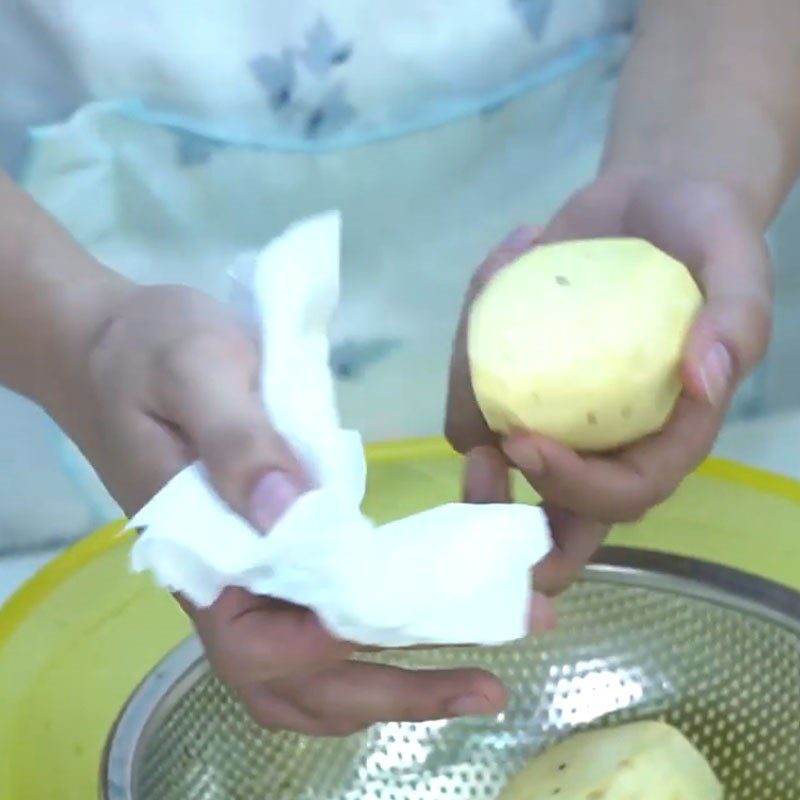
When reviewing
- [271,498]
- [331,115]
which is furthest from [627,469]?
[331,115]

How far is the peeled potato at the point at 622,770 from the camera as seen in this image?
440mm

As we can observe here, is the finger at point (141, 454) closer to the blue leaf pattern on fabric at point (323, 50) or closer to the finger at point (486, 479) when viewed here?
the finger at point (486, 479)

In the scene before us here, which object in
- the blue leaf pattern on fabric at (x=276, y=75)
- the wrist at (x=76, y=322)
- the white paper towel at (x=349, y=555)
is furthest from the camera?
the blue leaf pattern on fabric at (x=276, y=75)

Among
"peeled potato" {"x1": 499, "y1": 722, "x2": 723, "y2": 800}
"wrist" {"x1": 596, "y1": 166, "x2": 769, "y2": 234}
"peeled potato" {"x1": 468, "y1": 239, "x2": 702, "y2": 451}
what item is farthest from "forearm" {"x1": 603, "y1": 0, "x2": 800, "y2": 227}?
"peeled potato" {"x1": 499, "y1": 722, "x2": 723, "y2": 800}

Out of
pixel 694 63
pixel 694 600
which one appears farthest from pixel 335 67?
pixel 694 600

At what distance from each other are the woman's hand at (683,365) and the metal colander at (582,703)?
0.05 m

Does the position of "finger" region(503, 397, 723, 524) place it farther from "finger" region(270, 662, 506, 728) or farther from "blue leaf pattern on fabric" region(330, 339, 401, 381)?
"blue leaf pattern on fabric" region(330, 339, 401, 381)

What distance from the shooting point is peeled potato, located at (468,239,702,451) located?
395mm

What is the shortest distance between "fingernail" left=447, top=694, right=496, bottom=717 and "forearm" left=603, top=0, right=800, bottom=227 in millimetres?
227

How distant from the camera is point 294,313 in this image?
1.26 feet

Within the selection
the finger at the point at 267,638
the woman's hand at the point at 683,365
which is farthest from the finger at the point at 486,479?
the finger at the point at 267,638

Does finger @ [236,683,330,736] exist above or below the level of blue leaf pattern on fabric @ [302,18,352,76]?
below

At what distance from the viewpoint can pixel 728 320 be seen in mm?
388

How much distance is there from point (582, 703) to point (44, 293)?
0.27 metres
